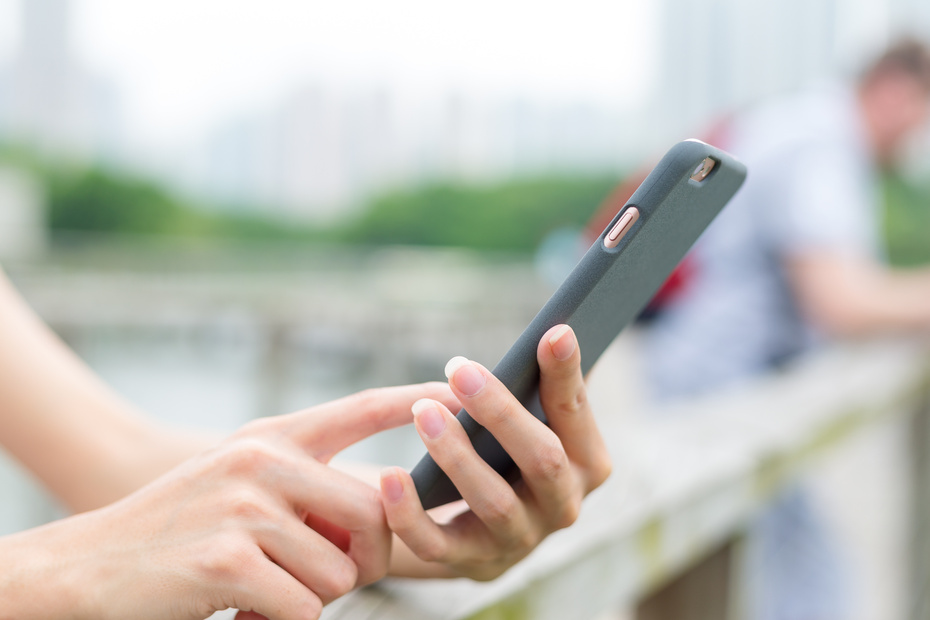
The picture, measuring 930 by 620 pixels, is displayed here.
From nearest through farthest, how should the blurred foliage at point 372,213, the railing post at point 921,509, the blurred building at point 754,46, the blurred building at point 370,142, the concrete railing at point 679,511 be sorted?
1. the concrete railing at point 679,511
2. the railing post at point 921,509
3. the blurred building at point 754,46
4. the blurred foliage at point 372,213
5. the blurred building at point 370,142

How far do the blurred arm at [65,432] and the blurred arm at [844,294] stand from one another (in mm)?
1492

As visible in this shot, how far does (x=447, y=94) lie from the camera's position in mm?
32062

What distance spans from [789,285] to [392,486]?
1630 millimetres

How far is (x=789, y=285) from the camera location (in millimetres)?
1894

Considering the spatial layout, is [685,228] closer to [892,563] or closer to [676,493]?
[676,493]

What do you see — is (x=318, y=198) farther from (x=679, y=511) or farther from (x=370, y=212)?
(x=679, y=511)

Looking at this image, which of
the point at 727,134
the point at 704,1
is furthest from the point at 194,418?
the point at 704,1

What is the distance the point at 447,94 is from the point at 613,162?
12.3 metres

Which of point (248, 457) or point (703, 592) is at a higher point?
point (248, 457)

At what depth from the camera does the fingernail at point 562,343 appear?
Answer: 472mm

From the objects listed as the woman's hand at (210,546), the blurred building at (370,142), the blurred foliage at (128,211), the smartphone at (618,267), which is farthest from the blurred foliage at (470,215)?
the woman's hand at (210,546)

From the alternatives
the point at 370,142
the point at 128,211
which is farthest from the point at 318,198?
the point at 128,211

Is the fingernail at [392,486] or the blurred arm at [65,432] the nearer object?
the fingernail at [392,486]

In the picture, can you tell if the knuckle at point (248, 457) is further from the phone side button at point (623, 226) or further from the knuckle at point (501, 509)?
the phone side button at point (623, 226)
